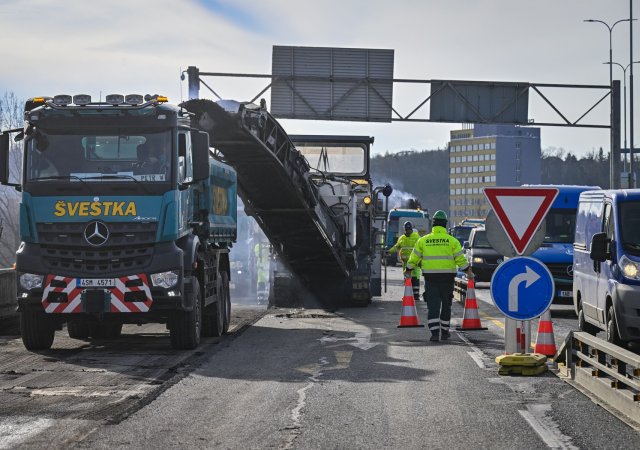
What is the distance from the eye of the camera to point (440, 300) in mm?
17203

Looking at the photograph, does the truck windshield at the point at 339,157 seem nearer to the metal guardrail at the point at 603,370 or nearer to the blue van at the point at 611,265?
the blue van at the point at 611,265

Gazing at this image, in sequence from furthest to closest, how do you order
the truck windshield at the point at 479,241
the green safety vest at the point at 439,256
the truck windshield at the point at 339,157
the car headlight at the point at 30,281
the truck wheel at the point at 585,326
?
the truck windshield at the point at 479,241 → the truck windshield at the point at 339,157 → the truck wheel at the point at 585,326 → the green safety vest at the point at 439,256 → the car headlight at the point at 30,281

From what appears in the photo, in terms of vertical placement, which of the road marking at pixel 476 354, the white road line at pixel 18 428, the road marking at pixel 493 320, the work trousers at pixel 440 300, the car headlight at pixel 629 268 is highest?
the car headlight at pixel 629 268

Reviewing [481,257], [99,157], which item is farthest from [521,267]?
[481,257]

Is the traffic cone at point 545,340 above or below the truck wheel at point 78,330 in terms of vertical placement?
above

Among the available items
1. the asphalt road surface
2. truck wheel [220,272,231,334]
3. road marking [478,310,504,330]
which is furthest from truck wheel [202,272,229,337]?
road marking [478,310,504,330]

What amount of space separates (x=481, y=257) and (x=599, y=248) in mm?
21326

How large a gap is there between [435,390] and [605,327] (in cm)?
466

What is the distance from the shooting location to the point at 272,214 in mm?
23891

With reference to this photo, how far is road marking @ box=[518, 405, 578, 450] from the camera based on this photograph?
333 inches

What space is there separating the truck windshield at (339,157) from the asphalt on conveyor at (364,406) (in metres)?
11.8

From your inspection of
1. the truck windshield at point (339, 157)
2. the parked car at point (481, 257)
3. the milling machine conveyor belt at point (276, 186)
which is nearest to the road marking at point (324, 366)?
the milling machine conveyor belt at point (276, 186)

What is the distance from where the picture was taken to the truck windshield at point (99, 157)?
50.5 ft

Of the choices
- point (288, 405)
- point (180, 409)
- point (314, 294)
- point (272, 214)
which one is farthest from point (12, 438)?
point (314, 294)
